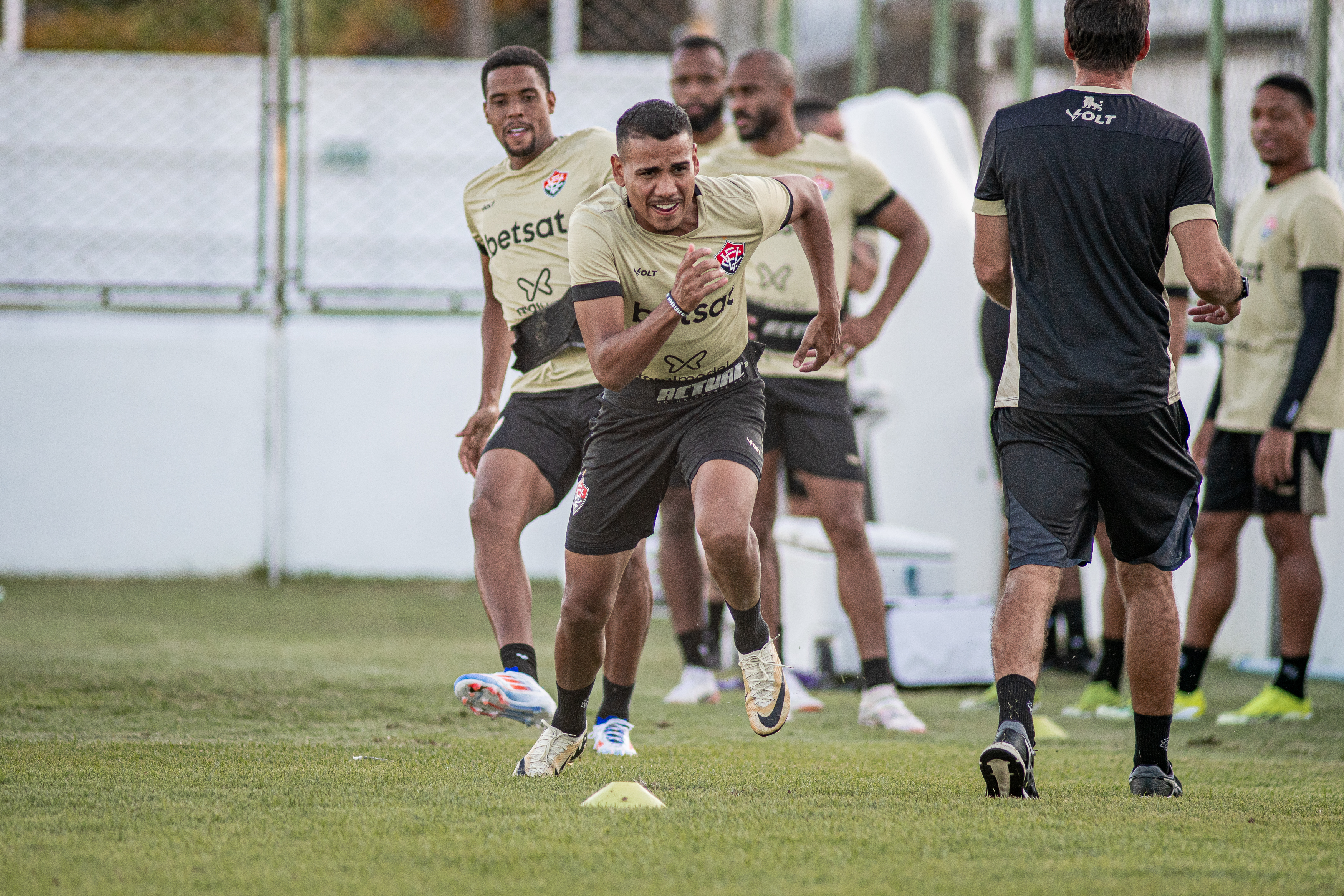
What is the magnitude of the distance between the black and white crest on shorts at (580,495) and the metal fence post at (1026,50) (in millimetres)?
5822

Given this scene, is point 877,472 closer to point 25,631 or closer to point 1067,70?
point 1067,70

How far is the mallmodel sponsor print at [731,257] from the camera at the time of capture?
13.7 feet

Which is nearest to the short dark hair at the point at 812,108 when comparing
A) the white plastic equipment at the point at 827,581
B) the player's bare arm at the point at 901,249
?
the player's bare arm at the point at 901,249

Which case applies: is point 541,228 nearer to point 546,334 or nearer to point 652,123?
point 546,334

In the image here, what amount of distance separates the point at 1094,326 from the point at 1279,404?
2424 mm

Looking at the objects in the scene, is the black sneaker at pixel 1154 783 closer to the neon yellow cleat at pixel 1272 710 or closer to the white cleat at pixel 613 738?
the white cleat at pixel 613 738

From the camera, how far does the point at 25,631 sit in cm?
774

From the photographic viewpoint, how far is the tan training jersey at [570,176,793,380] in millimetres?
4035

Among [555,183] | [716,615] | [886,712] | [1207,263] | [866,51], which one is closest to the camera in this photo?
[1207,263]

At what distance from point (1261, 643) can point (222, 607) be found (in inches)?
236

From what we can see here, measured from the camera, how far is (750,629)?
4.25 meters

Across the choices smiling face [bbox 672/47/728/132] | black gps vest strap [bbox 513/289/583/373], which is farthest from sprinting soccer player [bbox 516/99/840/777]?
smiling face [bbox 672/47/728/132]

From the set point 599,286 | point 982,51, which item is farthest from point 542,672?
point 982,51

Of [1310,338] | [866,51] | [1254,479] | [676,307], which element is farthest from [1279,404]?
[866,51]
